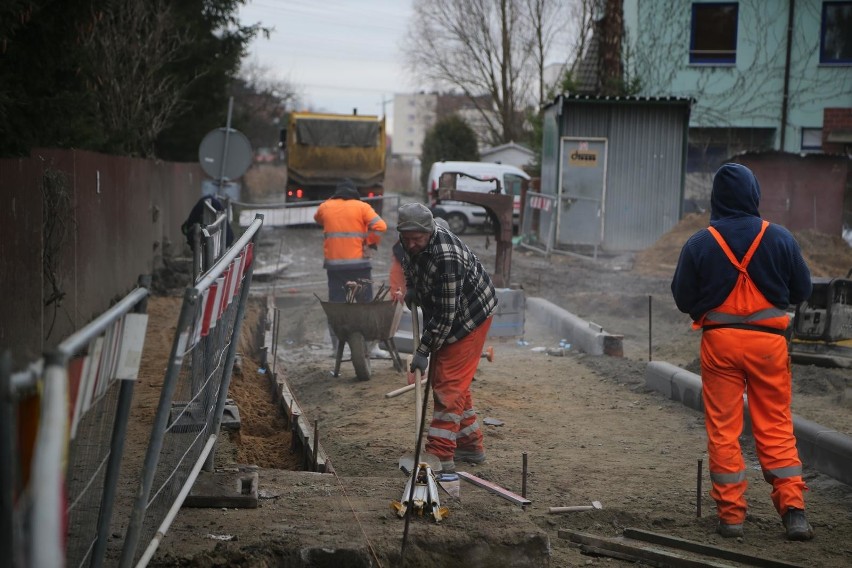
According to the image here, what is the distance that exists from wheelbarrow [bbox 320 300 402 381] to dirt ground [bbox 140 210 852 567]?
0.37m

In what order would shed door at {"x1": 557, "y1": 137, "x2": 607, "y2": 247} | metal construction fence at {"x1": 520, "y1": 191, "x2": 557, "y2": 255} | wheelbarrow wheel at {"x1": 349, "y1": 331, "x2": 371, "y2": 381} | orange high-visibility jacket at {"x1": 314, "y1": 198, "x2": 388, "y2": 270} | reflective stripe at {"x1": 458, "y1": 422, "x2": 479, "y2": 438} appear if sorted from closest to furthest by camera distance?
reflective stripe at {"x1": 458, "y1": 422, "x2": 479, "y2": 438} → wheelbarrow wheel at {"x1": 349, "y1": 331, "x2": 371, "y2": 381} → orange high-visibility jacket at {"x1": 314, "y1": 198, "x2": 388, "y2": 270} → metal construction fence at {"x1": 520, "y1": 191, "x2": 557, "y2": 255} → shed door at {"x1": 557, "y1": 137, "x2": 607, "y2": 247}

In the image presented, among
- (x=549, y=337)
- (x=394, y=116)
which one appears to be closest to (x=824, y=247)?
(x=549, y=337)

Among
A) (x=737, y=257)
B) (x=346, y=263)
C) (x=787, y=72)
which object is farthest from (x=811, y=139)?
(x=737, y=257)

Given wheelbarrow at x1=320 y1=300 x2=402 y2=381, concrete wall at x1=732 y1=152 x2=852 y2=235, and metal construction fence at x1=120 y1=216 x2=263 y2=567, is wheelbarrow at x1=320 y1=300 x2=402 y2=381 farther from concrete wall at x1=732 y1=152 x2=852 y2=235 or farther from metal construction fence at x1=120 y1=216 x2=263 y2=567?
concrete wall at x1=732 y1=152 x2=852 y2=235

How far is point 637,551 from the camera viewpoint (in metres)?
5.03

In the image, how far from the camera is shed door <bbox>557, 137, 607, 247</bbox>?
936 inches

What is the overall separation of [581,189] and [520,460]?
17447 millimetres

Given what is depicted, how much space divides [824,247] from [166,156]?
16788 millimetres

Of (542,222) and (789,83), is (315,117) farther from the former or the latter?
(789,83)

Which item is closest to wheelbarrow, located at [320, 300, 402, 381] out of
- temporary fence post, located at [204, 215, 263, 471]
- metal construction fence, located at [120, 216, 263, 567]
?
metal construction fence, located at [120, 216, 263, 567]

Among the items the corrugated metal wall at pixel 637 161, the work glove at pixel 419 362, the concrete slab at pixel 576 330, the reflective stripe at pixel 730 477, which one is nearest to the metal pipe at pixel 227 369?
the work glove at pixel 419 362

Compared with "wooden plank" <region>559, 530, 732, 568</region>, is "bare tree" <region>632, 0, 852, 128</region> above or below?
above

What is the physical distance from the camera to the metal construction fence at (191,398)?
3559 millimetres

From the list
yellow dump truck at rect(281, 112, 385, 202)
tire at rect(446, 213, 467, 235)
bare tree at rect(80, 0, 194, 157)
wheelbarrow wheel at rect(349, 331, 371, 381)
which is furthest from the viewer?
yellow dump truck at rect(281, 112, 385, 202)
